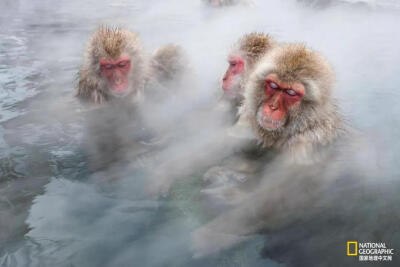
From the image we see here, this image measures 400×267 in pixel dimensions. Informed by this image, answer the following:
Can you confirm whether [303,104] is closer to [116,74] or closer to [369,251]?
[369,251]

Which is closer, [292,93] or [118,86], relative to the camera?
[292,93]

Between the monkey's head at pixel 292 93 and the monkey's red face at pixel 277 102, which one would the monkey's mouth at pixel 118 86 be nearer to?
the monkey's head at pixel 292 93

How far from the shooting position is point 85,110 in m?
4.70

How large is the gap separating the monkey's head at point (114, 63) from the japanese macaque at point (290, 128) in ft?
5.49

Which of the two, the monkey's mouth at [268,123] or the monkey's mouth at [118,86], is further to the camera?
the monkey's mouth at [118,86]

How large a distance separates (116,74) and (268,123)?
2039 mm

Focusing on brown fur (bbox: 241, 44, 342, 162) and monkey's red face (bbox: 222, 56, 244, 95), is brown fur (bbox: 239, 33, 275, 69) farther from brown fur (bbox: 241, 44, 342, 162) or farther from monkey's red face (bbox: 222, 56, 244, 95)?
brown fur (bbox: 241, 44, 342, 162)

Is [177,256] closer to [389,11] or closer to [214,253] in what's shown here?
[214,253]

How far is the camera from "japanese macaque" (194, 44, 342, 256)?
3111 millimetres

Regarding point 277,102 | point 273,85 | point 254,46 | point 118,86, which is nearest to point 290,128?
point 277,102

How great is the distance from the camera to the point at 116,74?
4.49 m

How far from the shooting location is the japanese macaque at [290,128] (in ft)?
10.2

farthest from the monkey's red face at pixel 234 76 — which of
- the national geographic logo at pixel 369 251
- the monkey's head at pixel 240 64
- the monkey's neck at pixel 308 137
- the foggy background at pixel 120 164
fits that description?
the national geographic logo at pixel 369 251

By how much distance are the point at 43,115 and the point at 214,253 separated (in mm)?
2897
